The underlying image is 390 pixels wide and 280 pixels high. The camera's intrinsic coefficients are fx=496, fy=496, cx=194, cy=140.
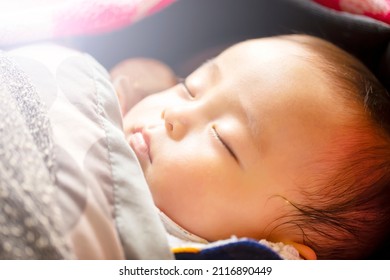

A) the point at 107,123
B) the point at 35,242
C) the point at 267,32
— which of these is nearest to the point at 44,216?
the point at 35,242

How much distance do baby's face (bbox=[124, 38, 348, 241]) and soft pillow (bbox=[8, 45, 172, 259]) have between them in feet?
0.28

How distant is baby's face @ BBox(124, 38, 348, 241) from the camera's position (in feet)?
2.21

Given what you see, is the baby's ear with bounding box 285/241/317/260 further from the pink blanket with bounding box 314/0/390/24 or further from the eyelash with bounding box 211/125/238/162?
the pink blanket with bounding box 314/0/390/24

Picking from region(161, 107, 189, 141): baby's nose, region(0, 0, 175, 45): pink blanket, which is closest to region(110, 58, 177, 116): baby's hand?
region(0, 0, 175, 45): pink blanket

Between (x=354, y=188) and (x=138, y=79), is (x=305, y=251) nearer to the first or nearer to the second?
(x=354, y=188)

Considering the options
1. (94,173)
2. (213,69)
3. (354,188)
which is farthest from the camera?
(213,69)

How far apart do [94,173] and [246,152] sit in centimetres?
22

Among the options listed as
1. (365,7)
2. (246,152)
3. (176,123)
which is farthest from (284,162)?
(365,7)

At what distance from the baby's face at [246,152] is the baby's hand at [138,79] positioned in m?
0.23

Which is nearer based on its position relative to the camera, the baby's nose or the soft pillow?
the soft pillow

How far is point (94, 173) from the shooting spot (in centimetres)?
57

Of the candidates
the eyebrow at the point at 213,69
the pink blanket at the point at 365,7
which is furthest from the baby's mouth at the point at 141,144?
Answer: the pink blanket at the point at 365,7

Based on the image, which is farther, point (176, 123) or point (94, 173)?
point (176, 123)

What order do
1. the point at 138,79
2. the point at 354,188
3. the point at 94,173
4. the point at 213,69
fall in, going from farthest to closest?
the point at 138,79 < the point at 213,69 < the point at 354,188 < the point at 94,173
